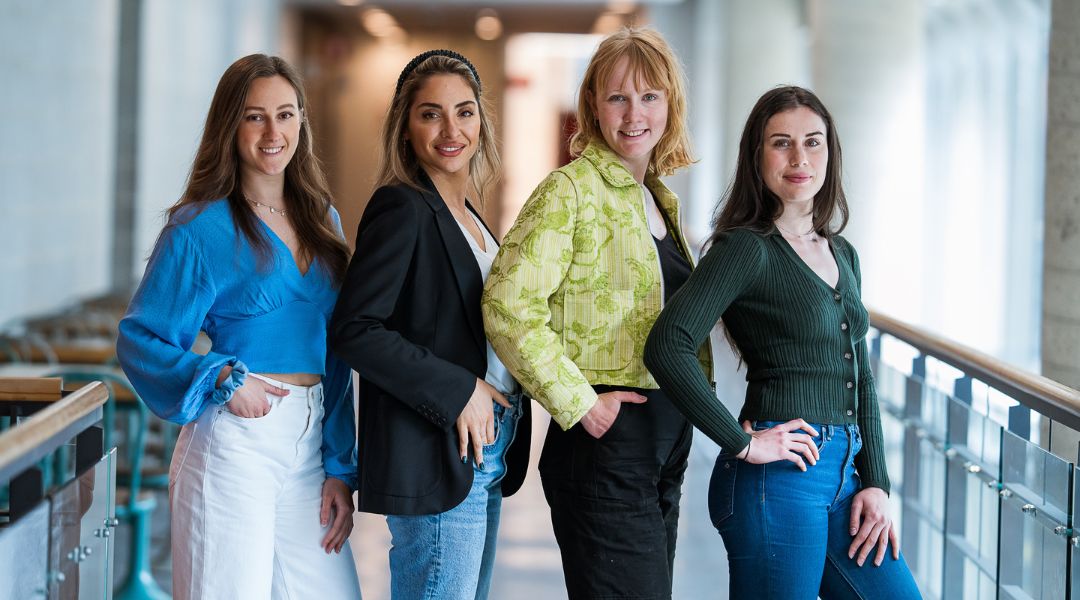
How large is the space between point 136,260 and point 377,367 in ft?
24.4

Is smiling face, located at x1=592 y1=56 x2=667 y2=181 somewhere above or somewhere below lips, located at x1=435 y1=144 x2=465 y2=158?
above

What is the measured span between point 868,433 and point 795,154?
0.53 meters

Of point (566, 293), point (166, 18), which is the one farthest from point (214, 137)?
point (166, 18)

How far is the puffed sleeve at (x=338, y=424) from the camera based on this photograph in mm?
2281

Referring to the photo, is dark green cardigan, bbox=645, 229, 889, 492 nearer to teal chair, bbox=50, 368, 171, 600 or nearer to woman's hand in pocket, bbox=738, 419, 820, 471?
woman's hand in pocket, bbox=738, 419, 820, 471

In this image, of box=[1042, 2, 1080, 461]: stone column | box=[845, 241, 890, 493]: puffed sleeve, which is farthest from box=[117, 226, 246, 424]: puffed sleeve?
box=[1042, 2, 1080, 461]: stone column

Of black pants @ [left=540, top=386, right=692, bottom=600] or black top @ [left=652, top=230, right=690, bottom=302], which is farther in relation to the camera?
black top @ [left=652, top=230, right=690, bottom=302]

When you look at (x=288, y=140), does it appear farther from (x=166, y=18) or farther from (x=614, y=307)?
(x=166, y=18)

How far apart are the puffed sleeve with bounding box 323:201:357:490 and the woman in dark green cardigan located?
0.66m

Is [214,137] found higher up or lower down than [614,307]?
higher up

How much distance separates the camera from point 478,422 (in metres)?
2.08

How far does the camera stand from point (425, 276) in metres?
2.09

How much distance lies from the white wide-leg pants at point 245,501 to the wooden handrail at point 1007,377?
144 centimetres

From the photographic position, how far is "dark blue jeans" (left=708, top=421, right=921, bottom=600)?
81.0 inches
